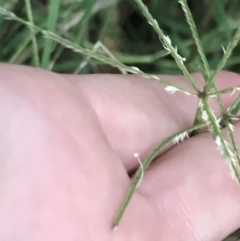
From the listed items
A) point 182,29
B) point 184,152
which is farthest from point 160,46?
point 184,152

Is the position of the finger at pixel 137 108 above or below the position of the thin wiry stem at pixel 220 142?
below

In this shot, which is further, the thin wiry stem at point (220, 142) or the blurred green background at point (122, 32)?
the blurred green background at point (122, 32)

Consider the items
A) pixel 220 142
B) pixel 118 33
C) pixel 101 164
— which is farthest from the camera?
pixel 118 33

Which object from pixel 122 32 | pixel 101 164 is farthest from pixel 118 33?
pixel 101 164

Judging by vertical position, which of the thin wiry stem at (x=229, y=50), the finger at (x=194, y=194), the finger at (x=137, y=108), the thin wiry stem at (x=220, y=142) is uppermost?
the thin wiry stem at (x=229, y=50)

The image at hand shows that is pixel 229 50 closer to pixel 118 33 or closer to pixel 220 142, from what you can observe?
pixel 220 142

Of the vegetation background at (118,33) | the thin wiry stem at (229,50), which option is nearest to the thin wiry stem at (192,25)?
the thin wiry stem at (229,50)

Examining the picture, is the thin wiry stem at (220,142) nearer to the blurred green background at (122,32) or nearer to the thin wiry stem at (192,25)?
the thin wiry stem at (192,25)

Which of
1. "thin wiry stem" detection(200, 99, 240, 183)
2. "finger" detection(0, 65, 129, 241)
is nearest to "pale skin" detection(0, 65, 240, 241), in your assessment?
"finger" detection(0, 65, 129, 241)
